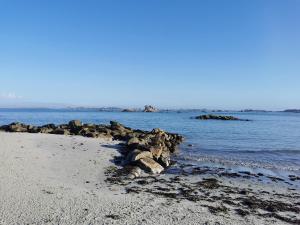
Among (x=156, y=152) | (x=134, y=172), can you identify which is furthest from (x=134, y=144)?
(x=134, y=172)

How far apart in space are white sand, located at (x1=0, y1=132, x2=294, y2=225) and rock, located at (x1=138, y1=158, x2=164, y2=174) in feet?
7.63

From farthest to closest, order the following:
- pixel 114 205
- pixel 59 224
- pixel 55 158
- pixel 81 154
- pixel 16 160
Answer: pixel 81 154
pixel 55 158
pixel 16 160
pixel 114 205
pixel 59 224

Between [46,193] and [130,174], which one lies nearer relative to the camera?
[46,193]

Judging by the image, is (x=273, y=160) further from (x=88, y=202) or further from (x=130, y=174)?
(x=88, y=202)

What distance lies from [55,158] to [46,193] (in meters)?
8.68

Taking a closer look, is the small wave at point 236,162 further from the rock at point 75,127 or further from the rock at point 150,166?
the rock at point 75,127

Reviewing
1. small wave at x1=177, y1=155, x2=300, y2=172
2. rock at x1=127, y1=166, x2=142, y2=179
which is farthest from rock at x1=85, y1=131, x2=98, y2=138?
rock at x1=127, y1=166, x2=142, y2=179

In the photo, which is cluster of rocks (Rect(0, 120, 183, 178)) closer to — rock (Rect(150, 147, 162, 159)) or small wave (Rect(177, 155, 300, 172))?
rock (Rect(150, 147, 162, 159))

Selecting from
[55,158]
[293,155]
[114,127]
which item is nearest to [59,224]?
[55,158]

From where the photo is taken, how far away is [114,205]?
43.8 ft

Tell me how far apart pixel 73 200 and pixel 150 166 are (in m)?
7.56

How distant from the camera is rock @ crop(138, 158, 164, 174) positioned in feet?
67.2

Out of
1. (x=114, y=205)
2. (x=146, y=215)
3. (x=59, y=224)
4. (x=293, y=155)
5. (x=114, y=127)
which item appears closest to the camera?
(x=59, y=224)

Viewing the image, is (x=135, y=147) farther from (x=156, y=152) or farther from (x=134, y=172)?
(x=134, y=172)
